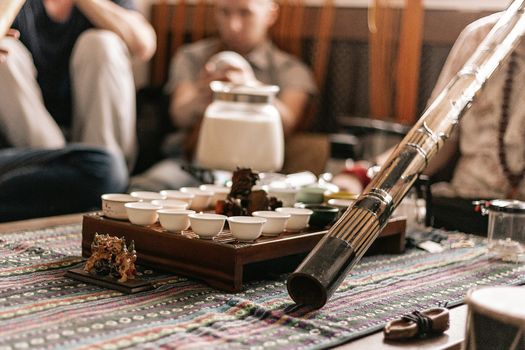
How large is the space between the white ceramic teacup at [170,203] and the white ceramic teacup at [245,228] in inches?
7.2

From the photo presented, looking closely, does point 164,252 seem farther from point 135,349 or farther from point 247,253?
point 135,349

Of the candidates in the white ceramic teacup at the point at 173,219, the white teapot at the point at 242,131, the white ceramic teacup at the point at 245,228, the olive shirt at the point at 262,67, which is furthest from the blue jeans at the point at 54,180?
the white ceramic teacup at the point at 245,228

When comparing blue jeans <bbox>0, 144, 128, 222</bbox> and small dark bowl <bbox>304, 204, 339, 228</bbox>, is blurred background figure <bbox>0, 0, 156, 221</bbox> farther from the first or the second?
small dark bowl <bbox>304, 204, 339, 228</bbox>

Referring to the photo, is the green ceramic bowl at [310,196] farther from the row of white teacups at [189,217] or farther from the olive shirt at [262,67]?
the olive shirt at [262,67]

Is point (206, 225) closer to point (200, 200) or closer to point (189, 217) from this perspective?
point (189, 217)

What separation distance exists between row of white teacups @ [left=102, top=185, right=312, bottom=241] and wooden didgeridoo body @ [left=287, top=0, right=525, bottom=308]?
0.51 ft

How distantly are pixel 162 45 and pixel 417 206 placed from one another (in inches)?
106

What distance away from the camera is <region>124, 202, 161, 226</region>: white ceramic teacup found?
1350 millimetres

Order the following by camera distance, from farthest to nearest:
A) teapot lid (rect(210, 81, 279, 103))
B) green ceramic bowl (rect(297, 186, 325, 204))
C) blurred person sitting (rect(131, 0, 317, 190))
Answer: blurred person sitting (rect(131, 0, 317, 190)), teapot lid (rect(210, 81, 279, 103)), green ceramic bowl (rect(297, 186, 325, 204))

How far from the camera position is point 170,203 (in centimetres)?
145

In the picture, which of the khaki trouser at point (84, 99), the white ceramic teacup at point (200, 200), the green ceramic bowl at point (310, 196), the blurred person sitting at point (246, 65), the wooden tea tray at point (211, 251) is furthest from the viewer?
the blurred person sitting at point (246, 65)

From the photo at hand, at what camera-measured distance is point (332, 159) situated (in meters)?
2.92

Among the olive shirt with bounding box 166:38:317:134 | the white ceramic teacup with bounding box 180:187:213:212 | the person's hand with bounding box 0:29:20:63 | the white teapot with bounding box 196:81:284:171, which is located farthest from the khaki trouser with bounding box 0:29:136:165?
the white ceramic teacup with bounding box 180:187:213:212

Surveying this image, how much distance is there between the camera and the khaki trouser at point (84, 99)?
2758 millimetres
